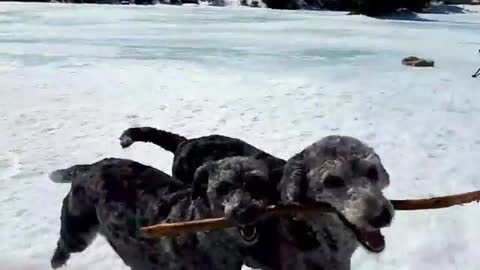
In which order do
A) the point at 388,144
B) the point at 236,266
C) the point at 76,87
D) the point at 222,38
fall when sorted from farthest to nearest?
1. the point at 222,38
2. the point at 76,87
3. the point at 388,144
4. the point at 236,266

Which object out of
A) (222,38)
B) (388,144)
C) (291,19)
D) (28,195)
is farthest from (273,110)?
(291,19)

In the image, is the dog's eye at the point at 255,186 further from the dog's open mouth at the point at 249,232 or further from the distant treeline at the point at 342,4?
the distant treeline at the point at 342,4

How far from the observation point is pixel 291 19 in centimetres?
2842

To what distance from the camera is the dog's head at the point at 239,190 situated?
2494mm

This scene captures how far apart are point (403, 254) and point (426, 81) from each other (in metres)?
8.47

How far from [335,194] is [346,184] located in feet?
0.18

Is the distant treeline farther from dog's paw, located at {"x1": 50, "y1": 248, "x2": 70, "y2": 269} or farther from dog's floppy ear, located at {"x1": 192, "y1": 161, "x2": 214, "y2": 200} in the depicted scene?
dog's floppy ear, located at {"x1": 192, "y1": 161, "x2": 214, "y2": 200}

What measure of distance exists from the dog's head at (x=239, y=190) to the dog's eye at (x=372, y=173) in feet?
1.19

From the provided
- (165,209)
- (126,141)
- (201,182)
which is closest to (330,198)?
(201,182)

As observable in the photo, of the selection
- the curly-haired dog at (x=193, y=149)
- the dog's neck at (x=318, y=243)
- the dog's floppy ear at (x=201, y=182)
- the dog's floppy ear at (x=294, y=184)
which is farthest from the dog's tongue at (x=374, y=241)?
the curly-haired dog at (x=193, y=149)

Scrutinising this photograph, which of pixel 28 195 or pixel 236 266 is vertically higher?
pixel 236 266

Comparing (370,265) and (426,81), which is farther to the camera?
(426,81)

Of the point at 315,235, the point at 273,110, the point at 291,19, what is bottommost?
the point at 291,19

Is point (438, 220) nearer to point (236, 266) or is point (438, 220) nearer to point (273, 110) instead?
point (236, 266)
